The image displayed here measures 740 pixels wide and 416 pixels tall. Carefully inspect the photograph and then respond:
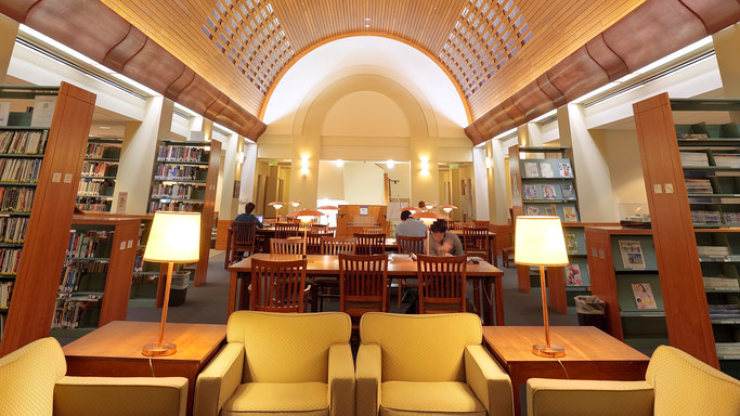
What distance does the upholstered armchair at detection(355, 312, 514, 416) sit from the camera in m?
1.29

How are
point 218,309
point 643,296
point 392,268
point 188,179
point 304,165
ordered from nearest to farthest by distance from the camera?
point 392,268
point 643,296
point 218,309
point 188,179
point 304,165

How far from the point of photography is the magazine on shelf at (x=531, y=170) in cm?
474

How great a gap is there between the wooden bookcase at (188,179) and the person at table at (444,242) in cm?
397

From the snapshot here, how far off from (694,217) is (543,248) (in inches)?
88.6

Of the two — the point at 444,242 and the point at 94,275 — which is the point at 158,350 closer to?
the point at 94,275

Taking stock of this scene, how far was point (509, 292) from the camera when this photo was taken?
4.47m

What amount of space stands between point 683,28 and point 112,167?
9.04 m

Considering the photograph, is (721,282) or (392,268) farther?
(392,268)

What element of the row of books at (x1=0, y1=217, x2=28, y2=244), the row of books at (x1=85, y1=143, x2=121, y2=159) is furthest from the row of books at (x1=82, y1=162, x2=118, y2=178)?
the row of books at (x1=0, y1=217, x2=28, y2=244)

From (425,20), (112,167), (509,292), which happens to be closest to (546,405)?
(509,292)

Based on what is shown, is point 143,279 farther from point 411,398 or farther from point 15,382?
point 411,398

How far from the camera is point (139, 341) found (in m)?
1.55

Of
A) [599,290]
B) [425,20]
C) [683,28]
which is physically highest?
[425,20]

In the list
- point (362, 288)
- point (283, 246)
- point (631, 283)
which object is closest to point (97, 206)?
point (283, 246)
